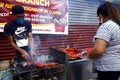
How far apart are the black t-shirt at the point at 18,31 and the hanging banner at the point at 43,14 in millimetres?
1183

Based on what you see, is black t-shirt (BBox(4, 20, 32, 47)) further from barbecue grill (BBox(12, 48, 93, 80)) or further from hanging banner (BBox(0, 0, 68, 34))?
hanging banner (BBox(0, 0, 68, 34))

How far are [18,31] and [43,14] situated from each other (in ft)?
7.66

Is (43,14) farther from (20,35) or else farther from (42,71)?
(42,71)

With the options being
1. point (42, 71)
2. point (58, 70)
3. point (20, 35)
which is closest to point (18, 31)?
point (20, 35)

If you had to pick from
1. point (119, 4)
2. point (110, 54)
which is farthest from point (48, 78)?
point (119, 4)

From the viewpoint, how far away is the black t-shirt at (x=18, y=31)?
15.8 ft

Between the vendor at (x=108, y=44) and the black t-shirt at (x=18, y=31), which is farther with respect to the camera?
the black t-shirt at (x=18, y=31)

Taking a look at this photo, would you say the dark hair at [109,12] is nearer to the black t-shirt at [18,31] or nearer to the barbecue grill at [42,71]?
the barbecue grill at [42,71]

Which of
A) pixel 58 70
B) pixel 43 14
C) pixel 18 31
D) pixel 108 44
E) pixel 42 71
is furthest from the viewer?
pixel 43 14

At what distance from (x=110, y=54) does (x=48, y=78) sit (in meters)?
1.80

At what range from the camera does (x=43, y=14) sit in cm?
709

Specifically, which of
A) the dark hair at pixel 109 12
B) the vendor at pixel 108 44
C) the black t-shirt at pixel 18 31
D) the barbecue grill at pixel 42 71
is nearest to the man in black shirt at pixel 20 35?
the black t-shirt at pixel 18 31

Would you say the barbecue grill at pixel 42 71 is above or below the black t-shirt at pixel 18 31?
below

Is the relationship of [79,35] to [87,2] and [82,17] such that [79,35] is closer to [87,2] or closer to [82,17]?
[82,17]
